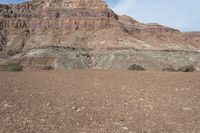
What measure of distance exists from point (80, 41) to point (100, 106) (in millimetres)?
89118

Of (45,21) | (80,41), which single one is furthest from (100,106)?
(45,21)

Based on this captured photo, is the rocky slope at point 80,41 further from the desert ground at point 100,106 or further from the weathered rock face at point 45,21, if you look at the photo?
the desert ground at point 100,106

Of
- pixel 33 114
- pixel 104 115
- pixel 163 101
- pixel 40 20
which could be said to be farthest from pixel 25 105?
pixel 40 20

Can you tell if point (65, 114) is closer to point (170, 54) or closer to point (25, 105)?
point (25, 105)

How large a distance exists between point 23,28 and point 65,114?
10868 cm

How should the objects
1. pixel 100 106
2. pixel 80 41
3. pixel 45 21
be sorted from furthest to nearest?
pixel 45 21, pixel 80 41, pixel 100 106

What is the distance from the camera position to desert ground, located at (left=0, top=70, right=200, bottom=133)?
5.95 metres

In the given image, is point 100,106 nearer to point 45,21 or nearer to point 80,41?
point 80,41

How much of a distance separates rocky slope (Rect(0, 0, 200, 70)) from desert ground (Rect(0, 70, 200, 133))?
165 ft

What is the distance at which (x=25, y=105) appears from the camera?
24.4ft

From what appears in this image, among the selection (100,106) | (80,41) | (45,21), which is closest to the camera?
(100,106)

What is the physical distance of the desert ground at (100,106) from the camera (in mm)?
5949

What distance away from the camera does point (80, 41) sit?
9600cm

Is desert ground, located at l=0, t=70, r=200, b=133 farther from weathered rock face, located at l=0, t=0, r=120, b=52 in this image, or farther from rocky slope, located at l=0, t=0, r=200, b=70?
weathered rock face, located at l=0, t=0, r=120, b=52
